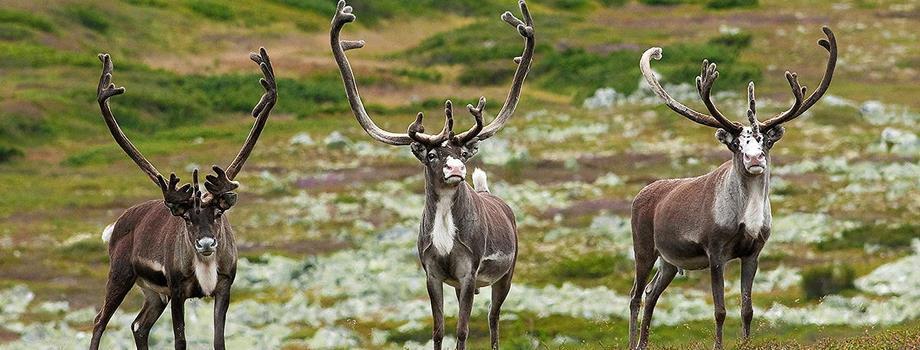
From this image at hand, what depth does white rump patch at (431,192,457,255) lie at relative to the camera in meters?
14.9

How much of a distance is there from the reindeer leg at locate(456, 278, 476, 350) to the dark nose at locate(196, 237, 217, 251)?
246 centimetres

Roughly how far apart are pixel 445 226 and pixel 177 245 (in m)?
2.67

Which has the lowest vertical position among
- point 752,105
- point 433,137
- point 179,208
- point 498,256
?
point 498,256

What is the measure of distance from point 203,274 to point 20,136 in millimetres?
41044

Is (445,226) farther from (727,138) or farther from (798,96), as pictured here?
(798,96)

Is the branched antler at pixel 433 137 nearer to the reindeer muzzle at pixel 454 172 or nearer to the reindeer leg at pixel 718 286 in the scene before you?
the reindeer muzzle at pixel 454 172

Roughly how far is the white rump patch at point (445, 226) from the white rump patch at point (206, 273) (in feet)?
7.16

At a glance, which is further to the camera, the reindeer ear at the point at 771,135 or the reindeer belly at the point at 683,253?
the reindeer belly at the point at 683,253

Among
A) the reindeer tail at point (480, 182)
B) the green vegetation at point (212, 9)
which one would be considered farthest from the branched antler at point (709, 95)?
the green vegetation at point (212, 9)

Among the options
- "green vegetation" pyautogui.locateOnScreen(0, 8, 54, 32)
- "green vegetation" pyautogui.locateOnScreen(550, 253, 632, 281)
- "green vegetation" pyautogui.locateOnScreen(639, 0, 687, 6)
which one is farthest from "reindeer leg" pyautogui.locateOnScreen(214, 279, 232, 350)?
"green vegetation" pyautogui.locateOnScreen(639, 0, 687, 6)

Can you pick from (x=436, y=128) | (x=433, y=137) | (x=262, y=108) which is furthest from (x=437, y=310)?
(x=436, y=128)

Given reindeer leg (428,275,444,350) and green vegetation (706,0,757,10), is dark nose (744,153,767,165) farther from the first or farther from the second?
green vegetation (706,0,757,10)

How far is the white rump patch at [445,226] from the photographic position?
14875 millimetres

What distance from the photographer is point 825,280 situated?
94.4 feet
